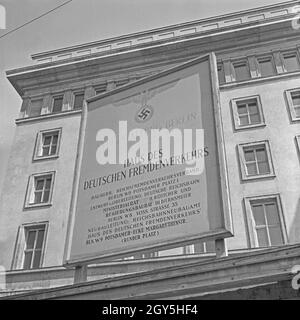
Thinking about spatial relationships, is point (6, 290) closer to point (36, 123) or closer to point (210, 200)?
point (36, 123)

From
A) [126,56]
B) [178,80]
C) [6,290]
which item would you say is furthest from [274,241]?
[126,56]

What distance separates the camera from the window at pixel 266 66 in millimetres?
23562

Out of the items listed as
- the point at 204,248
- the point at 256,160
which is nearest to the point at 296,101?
the point at 256,160

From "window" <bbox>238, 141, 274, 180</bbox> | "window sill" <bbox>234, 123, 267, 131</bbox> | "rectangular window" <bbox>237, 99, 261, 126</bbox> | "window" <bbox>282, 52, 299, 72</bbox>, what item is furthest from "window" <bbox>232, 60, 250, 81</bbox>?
"window" <bbox>238, 141, 274, 180</bbox>

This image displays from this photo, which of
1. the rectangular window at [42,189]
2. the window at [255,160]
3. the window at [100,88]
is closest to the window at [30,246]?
the rectangular window at [42,189]

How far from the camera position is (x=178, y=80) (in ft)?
32.3

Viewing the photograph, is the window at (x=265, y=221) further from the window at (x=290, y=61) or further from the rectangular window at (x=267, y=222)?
the window at (x=290, y=61)

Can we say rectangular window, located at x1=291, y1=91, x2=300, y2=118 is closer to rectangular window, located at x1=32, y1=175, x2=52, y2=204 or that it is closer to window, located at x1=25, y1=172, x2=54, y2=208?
window, located at x1=25, y1=172, x2=54, y2=208

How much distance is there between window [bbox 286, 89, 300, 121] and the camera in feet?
69.2

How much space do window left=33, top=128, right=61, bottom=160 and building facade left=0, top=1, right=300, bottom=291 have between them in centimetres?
6

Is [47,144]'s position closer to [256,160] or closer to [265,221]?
[256,160]

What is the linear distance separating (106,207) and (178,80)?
3.47 m

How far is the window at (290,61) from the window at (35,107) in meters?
14.9
